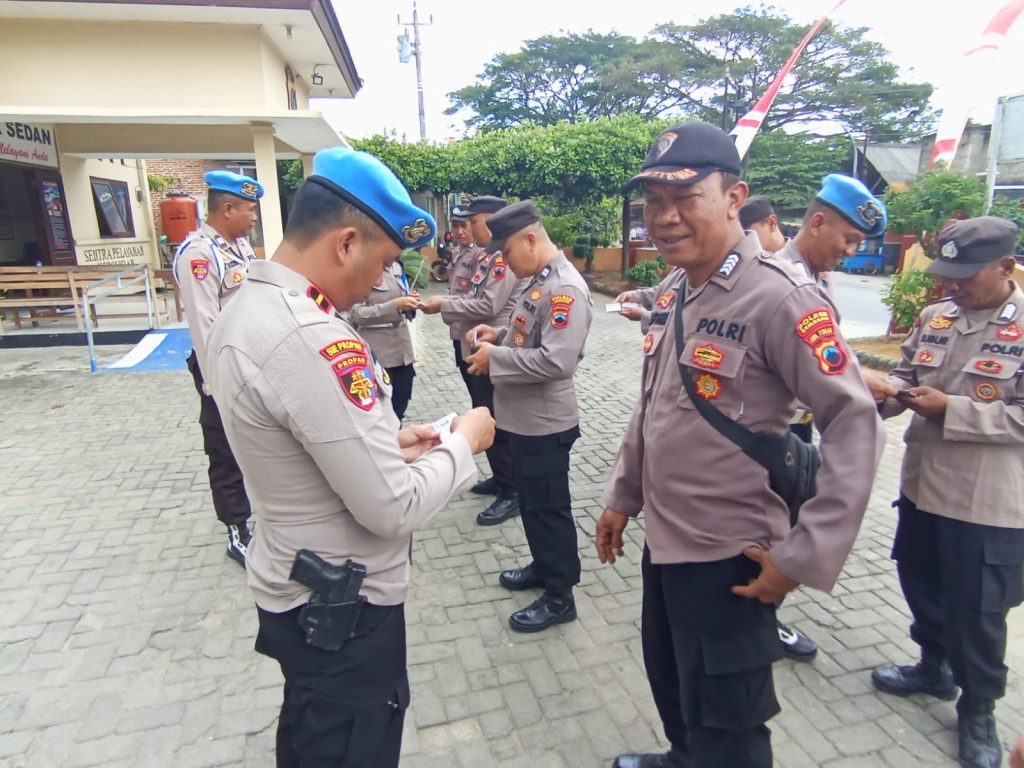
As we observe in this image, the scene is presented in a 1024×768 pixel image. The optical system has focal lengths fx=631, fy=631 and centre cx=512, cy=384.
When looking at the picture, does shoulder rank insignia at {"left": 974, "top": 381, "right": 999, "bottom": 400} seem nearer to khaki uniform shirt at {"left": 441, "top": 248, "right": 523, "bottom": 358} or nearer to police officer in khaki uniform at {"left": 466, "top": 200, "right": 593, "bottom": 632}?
police officer in khaki uniform at {"left": 466, "top": 200, "right": 593, "bottom": 632}

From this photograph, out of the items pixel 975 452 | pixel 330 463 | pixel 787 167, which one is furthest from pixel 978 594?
pixel 787 167

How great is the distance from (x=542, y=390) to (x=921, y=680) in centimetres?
199

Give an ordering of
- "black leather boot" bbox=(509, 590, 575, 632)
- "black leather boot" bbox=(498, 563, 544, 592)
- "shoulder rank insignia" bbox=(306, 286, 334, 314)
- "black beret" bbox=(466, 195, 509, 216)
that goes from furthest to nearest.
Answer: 1. "black beret" bbox=(466, 195, 509, 216)
2. "black leather boot" bbox=(498, 563, 544, 592)
3. "black leather boot" bbox=(509, 590, 575, 632)
4. "shoulder rank insignia" bbox=(306, 286, 334, 314)

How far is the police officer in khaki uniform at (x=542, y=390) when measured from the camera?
9.66 feet

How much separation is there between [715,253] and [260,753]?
237 cm

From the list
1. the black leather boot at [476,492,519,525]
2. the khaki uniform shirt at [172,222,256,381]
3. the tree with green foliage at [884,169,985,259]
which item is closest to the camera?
the khaki uniform shirt at [172,222,256,381]

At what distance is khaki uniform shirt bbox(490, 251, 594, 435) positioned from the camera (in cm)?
292

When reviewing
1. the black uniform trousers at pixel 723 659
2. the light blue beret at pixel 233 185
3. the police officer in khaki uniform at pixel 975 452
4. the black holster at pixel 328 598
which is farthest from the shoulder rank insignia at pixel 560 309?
the light blue beret at pixel 233 185

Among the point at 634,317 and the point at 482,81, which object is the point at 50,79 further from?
the point at 482,81

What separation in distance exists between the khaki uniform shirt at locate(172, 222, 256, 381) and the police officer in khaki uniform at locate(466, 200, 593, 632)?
1.37 meters

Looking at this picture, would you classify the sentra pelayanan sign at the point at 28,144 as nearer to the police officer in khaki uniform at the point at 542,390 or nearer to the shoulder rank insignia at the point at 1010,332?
the police officer in khaki uniform at the point at 542,390

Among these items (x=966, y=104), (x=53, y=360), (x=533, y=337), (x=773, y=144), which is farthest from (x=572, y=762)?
(x=773, y=144)

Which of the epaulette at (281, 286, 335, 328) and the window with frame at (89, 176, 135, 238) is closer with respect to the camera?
the epaulette at (281, 286, 335, 328)

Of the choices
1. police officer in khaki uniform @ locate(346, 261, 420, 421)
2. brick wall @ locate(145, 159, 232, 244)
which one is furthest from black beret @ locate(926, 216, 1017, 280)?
brick wall @ locate(145, 159, 232, 244)
